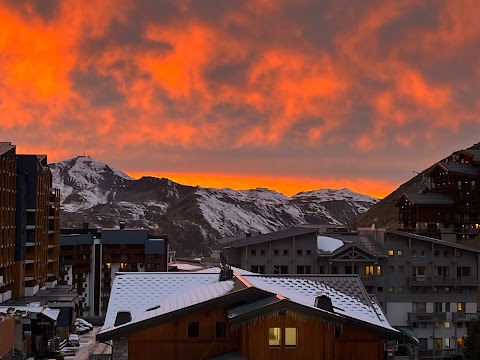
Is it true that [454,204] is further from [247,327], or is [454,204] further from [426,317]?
[247,327]

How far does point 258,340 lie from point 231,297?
2.00 metres

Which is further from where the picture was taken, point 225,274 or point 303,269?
point 303,269

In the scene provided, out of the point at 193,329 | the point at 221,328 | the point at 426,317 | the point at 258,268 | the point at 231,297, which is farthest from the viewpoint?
the point at 426,317

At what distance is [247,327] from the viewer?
23.1 metres

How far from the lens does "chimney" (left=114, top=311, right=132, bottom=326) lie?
941 inches

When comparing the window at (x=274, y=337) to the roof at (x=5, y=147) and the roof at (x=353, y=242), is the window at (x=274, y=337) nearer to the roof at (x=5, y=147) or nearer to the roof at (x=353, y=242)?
the roof at (x=353, y=242)

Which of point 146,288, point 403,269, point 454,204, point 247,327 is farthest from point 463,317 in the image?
point 247,327

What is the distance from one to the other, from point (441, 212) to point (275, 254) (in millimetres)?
62456

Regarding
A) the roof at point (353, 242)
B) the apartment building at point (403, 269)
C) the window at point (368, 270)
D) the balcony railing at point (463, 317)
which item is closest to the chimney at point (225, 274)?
the apartment building at point (403, 269)

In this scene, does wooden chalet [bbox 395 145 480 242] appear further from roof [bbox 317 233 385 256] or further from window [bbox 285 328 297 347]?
Answer: window [bbox 285 328 297 347]

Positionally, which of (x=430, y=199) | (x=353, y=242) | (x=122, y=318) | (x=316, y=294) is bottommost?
(x=122, y=318)

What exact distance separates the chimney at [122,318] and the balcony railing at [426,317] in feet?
196

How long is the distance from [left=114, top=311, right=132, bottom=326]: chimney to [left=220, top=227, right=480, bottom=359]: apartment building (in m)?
52.9

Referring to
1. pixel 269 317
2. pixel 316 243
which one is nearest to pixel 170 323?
pixel 269 317
